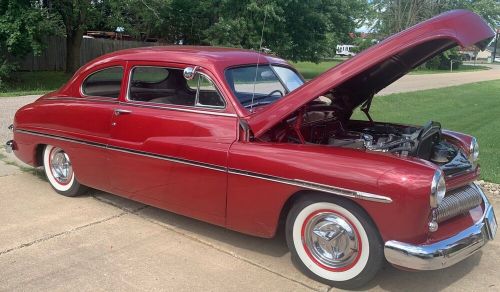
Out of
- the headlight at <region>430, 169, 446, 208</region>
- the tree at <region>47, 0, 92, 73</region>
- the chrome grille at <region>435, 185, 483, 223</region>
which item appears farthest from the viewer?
the tree at <region>47, 0, 92, 73</region>

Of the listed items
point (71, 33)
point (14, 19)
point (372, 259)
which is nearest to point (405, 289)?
point (372, 259)

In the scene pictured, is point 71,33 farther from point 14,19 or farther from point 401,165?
point 401,165

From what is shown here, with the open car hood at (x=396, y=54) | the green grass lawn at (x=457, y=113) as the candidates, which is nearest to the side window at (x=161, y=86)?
the open car hood at (x=396, y=54)

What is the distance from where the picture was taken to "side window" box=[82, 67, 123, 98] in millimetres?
4816

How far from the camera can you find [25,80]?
20.2 metres

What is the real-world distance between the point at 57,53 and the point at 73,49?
3.59m

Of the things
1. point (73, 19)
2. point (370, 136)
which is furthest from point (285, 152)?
point (73, 19)

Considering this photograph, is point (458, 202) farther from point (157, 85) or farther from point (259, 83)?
point (157, 85)

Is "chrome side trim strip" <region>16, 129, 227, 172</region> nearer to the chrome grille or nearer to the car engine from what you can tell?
the car engine

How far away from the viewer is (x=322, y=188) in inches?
135

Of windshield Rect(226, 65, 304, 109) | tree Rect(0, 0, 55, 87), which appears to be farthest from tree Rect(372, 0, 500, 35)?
windshield Rect(226, 65, 304, 109)

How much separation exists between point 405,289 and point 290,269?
0.85 meters

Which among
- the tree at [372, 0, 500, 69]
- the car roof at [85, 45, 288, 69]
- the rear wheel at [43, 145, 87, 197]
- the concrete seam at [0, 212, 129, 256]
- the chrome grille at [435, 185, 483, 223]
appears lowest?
the concrete seam at [0, 212, 129, 256]

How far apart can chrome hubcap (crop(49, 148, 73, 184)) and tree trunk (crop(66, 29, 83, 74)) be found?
18305 mm
